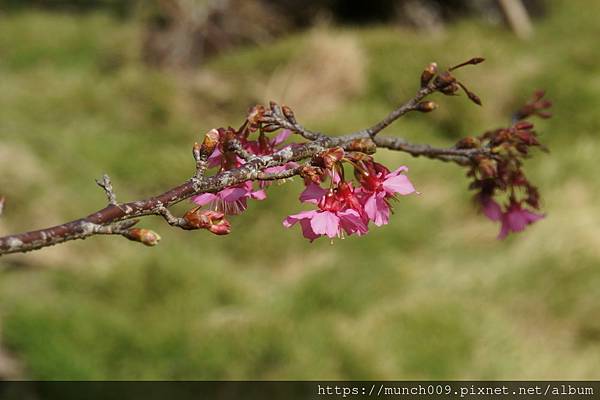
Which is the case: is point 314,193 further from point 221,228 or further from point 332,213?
point 221,228

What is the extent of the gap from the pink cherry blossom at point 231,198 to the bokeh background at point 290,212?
2200 mm

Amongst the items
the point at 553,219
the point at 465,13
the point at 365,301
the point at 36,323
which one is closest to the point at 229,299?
the point at 365,301

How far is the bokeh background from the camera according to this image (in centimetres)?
331

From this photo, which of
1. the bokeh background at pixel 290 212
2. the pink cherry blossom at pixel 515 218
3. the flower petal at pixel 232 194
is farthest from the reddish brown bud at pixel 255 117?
the bokeh background at pixel 290 212

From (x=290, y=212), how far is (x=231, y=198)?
10.8 ft

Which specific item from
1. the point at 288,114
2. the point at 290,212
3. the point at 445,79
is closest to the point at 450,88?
the point at 445,79

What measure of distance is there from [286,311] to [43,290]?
45.8 inches

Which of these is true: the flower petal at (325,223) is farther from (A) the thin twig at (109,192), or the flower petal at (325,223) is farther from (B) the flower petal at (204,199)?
(A) the thin twig at (109,192)

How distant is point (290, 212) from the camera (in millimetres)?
4332

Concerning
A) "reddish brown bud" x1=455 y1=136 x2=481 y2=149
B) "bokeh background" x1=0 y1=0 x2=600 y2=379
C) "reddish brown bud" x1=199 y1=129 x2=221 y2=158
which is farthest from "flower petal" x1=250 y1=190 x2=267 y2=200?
"bokeh background" x1=0 y1=0 x2=600 y2=379

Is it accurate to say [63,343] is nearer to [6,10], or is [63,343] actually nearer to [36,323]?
[36,323]

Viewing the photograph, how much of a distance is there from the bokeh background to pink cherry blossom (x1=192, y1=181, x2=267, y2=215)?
2.20 meters

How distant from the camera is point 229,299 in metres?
→ 3.77

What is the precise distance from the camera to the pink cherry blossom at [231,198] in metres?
1.04
